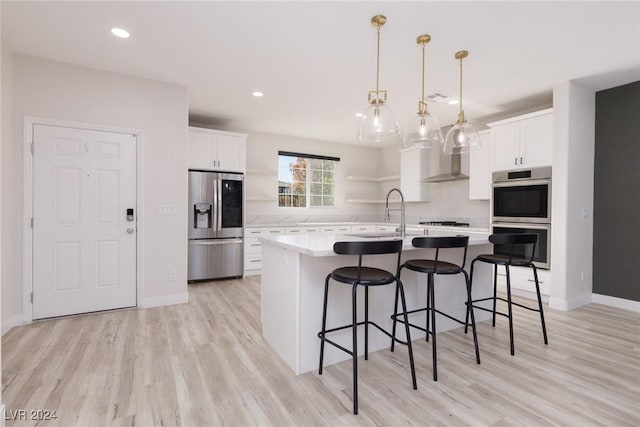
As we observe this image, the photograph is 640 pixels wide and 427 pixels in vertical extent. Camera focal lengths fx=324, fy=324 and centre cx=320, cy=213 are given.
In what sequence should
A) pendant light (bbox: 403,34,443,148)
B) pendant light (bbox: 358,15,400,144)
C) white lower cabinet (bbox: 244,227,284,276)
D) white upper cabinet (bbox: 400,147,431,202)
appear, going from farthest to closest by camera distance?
white upper cabinet (bbox: 400,147,431,202), white lower cabinet (bbox: 244,227,284,276), pendant light (bbox: 403,34,443,148), pendant light (bbox: 358,15,400,144)

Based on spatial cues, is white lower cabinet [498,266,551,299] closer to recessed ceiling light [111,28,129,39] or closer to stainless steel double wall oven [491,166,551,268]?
stainless steel double wall oven [491,166,551,268]

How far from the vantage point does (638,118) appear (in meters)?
3.52

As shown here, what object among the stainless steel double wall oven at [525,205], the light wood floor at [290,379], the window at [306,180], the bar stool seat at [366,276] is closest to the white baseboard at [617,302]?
the light wood floor at [290,379]

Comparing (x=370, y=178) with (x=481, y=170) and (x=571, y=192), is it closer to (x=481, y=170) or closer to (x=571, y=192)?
Result: (x=481, y=170)

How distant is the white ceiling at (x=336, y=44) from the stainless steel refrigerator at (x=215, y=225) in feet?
4.26

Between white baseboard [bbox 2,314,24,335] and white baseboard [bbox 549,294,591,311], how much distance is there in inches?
216

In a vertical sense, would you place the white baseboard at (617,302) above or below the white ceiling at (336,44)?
below

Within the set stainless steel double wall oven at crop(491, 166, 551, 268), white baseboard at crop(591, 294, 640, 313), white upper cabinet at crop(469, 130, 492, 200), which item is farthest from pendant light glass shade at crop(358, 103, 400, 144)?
white baseboard at crop(591, 294, 640, 313)

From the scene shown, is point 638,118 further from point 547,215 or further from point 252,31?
point 252,31

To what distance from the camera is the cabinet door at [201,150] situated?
4793 mm

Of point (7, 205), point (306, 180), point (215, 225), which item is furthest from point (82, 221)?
point (306, 180)

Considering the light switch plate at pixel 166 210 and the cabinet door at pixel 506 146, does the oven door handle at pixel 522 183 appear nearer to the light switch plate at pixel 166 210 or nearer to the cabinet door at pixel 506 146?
the cabinet door at pixel 506 146

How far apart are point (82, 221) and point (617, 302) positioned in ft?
19.4

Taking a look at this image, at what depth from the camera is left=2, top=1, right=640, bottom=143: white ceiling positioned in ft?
7.80
